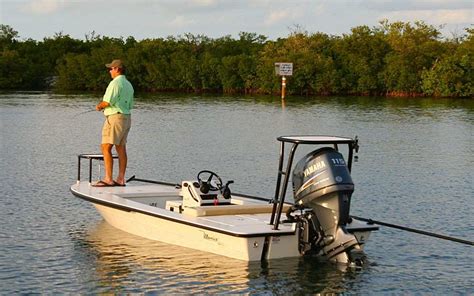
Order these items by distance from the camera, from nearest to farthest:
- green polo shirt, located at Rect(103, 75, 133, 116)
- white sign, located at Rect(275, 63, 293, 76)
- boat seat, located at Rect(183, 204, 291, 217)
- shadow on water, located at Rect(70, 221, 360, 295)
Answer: shadow on water, located at Rect(70, 221, 360, 295) < boat seat, located at Rect(183, 204, 291, 217) < green polo shirt, located at Rect(103, 75, 133, 116) < white sign, located at Rect(275, 63, 293, 76)

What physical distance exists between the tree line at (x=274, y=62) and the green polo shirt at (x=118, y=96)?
65.9m

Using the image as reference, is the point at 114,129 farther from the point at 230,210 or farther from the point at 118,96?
the point at 230,210

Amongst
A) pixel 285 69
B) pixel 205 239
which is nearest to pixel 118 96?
pixel 205 239

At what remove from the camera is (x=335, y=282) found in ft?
36.5

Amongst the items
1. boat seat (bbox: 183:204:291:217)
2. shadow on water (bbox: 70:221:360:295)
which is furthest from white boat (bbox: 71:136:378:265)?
shadow on water (bbox: 70:221:360:295)

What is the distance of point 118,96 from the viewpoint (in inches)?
559

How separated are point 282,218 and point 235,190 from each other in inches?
269

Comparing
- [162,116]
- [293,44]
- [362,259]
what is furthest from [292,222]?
[293,44]

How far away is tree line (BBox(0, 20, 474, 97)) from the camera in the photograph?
81562 mm

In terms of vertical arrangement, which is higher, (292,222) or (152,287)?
(292,222)

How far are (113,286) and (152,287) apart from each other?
1.58ft

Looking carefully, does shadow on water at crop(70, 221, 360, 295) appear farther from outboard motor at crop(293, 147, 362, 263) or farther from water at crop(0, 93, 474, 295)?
Result: outboard motor at crop(293, 147, 362, 263)

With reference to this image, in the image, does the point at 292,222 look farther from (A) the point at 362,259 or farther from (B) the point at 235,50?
(B) the point at 235,50

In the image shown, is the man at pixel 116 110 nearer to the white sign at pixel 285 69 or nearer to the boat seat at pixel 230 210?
the boat seat at pixel 230 210
